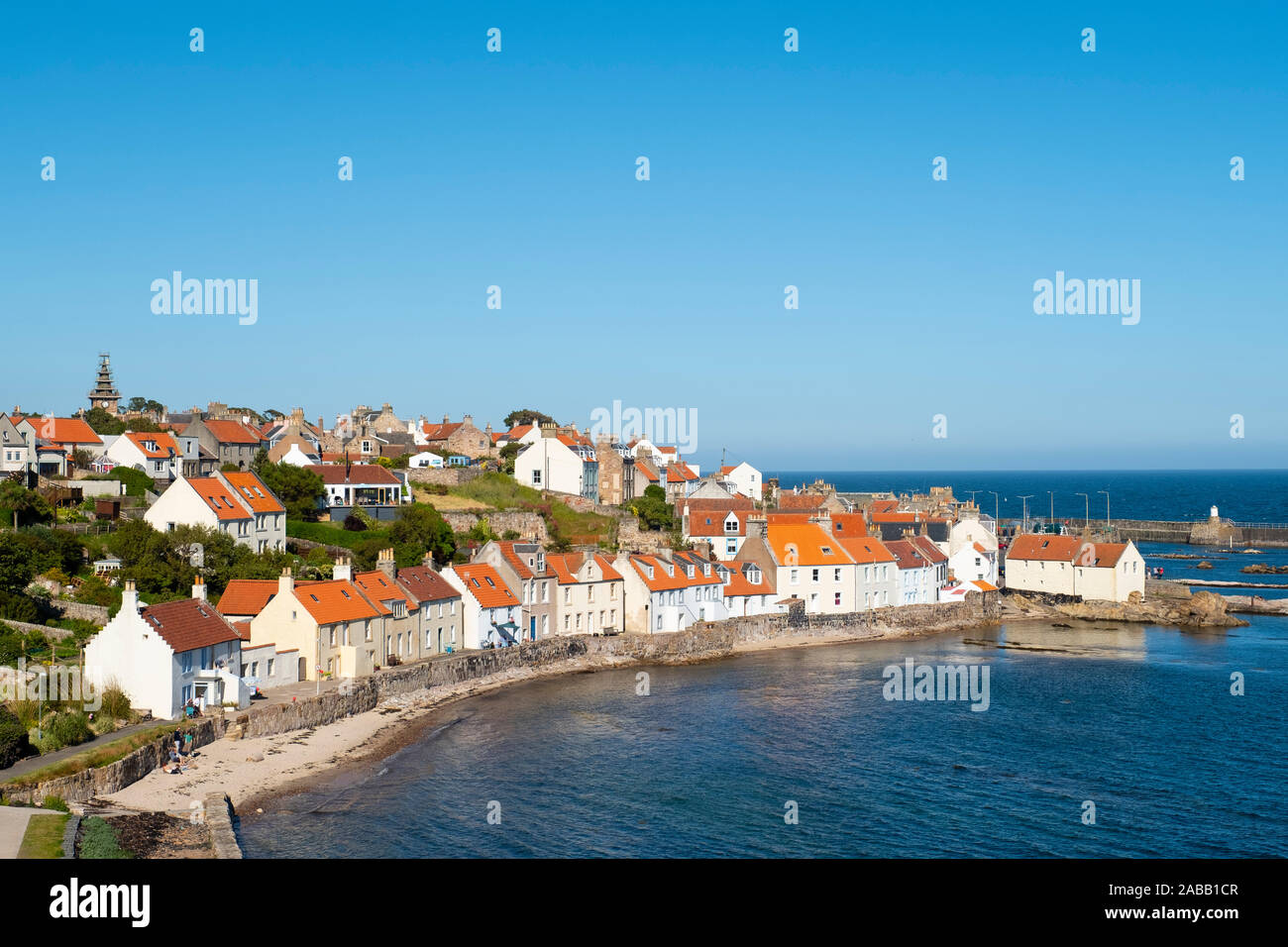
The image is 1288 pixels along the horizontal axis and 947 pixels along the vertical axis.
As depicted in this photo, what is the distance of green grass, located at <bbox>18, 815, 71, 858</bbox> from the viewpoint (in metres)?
22.7

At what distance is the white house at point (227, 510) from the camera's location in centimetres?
5909

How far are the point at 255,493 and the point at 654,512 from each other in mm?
33940

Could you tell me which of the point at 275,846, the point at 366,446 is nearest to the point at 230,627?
the point at 275,846

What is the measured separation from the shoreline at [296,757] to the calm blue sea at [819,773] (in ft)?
2.98

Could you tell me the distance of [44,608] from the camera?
46000 mm

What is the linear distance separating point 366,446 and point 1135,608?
7299 centimetres

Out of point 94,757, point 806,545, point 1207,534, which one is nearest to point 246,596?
point 94,757

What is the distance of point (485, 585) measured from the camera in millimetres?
60031

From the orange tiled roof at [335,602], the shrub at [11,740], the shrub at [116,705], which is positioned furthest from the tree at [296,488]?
the shrub at [11,740]

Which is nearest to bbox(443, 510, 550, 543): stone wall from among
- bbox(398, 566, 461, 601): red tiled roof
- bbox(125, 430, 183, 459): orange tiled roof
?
bbox(398, 566, 461, 601): red tiled roof

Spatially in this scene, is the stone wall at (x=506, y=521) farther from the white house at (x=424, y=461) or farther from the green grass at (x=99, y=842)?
the green grass at (x=99, y=842)

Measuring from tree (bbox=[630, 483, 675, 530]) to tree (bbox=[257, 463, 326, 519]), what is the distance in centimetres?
2650

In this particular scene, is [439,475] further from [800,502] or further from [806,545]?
[800,502]
